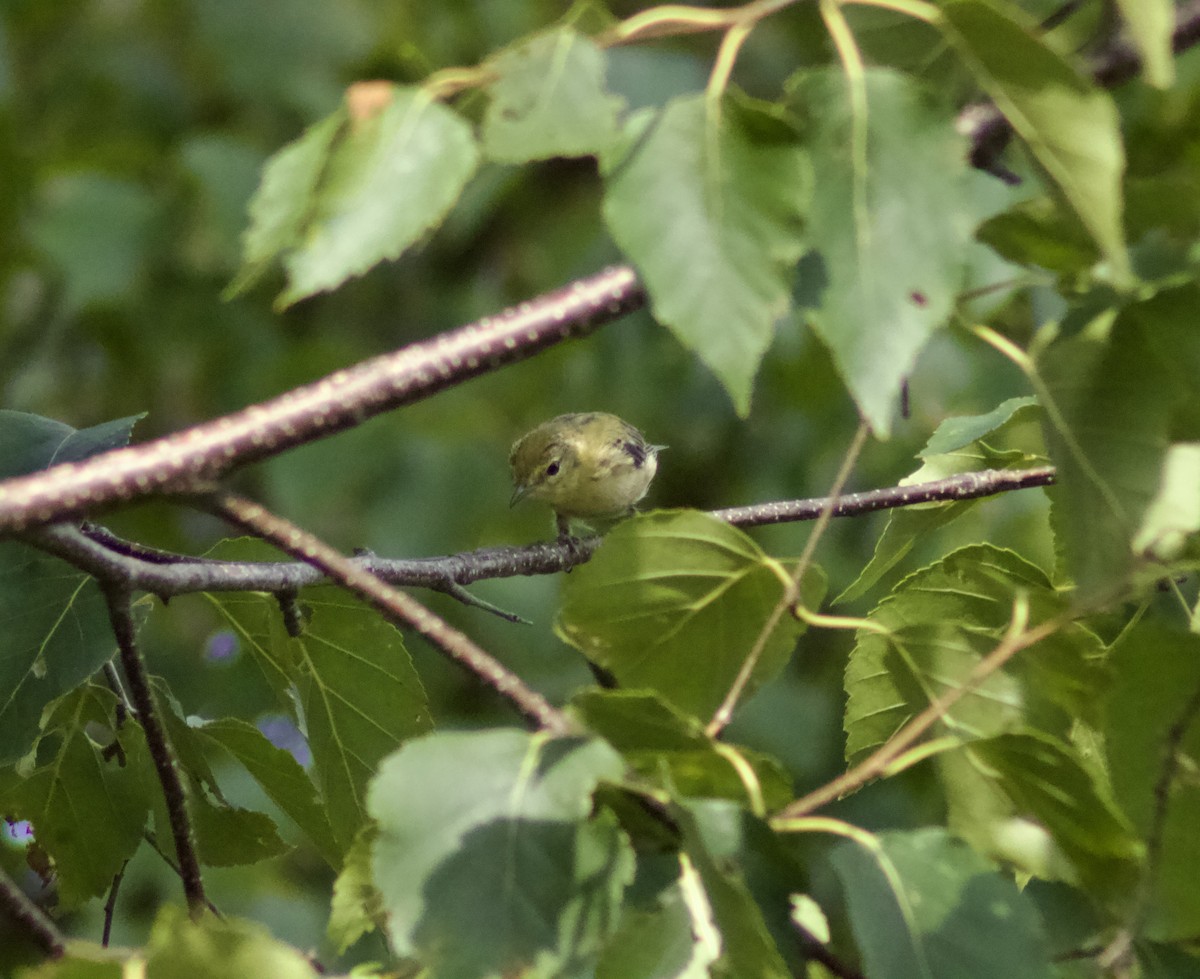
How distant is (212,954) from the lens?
3.34 feet

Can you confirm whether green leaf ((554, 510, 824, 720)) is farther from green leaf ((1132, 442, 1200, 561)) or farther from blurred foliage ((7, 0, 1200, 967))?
blurred foliage ((7, 0, 1200, 967))

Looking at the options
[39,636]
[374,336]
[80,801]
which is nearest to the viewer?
[39,636]

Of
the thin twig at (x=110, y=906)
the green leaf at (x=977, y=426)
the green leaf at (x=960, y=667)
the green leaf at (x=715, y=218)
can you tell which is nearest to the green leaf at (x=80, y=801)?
the thin twig at (x=110, y=906)

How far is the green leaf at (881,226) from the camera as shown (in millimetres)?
993

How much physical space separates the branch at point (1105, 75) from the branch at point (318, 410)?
1.02ft

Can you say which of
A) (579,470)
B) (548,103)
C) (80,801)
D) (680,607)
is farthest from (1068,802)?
(579,470)

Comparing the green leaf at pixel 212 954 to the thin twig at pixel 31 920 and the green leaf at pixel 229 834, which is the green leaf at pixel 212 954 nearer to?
the thin twig at pixel 31 920

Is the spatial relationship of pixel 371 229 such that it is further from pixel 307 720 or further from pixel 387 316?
pixel 387 316

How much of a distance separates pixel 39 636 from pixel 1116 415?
117cm

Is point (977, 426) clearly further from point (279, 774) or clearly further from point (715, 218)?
point (279, 774)

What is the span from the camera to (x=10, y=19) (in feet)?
20.1

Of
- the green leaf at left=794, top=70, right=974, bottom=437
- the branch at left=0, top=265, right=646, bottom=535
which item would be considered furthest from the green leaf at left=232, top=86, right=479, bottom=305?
the green leaf at left=794, top=70, right=974, bottom=437

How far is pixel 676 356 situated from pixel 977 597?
4.57 metres

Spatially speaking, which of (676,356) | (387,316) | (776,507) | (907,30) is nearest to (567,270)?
(676,356)
